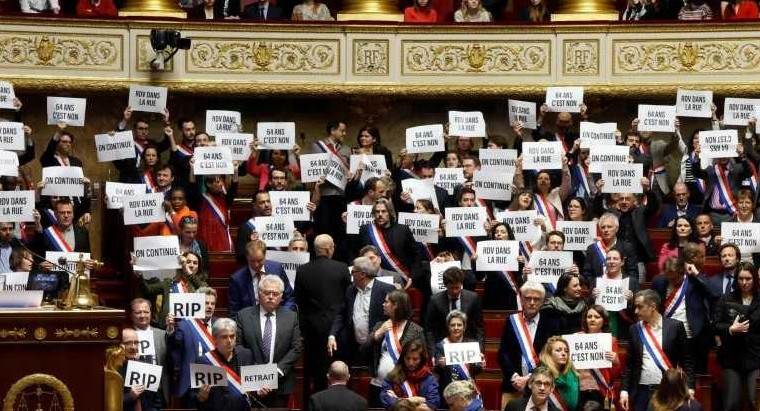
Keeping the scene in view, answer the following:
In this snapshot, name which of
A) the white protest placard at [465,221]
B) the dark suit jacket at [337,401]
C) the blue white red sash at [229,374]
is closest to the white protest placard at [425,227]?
the white protest placard at [465,221]

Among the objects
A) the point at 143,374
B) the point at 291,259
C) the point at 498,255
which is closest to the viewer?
the point at 143,374

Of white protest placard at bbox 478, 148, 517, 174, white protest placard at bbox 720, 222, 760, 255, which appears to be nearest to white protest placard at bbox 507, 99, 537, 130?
white protest placard at bbox 478, 148, 517, 174

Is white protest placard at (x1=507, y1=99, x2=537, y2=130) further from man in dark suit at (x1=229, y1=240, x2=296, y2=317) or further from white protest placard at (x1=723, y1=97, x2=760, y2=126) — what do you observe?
man in dark suit at (x1=229, y1=240, x2=296, y2=317)

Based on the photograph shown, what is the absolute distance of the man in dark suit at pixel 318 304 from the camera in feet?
65.7

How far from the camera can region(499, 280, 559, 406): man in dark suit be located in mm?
19016

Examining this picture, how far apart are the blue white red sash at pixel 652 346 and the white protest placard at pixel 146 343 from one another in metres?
4.01

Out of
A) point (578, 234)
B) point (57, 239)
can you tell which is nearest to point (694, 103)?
point (578, 234)

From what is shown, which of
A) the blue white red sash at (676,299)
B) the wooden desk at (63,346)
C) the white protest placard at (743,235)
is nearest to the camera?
the wooden desk at (63,346)

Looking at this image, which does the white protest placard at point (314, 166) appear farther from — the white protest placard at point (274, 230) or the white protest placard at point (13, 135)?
the white protest placard at point (13, 135)

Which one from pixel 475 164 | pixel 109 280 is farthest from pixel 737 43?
pixel 109 280

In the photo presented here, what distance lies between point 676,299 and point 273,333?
141 inches

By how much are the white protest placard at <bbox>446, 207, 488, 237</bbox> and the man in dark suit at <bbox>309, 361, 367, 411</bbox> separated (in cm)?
393

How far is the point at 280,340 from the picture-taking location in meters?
19.2

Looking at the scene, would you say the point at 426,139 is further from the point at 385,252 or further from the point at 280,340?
the point at 280,340
